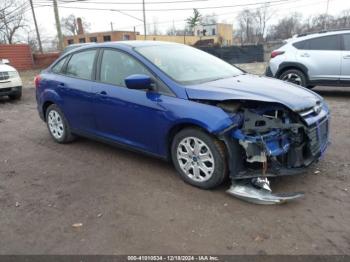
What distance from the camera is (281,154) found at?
381 cm

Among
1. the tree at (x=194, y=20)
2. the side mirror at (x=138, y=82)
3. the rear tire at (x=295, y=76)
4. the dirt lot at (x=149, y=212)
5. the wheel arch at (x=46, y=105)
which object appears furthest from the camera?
the tree at (x=194, y=20)

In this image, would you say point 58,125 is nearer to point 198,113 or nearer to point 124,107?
point 124,107

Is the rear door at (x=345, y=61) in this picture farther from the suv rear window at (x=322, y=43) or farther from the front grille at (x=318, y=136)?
the front grille at (x=318, y=136)

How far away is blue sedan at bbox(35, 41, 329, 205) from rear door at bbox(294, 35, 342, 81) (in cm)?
482

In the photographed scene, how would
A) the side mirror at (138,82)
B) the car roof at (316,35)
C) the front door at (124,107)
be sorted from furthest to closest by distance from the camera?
the car roof at (316,35)
the front door at (124,107)
the side mirror at (138,82)

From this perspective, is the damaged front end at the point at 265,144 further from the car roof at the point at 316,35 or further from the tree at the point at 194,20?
the tree at the point at 194,20

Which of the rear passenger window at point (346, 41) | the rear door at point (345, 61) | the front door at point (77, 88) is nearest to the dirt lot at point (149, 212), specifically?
the front door at point (77, 88)

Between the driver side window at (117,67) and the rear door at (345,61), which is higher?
the driver side window at (117,67)

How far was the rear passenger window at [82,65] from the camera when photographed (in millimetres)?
5254

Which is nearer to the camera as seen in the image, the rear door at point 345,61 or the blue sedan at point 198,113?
the blue sedan at point 198,113

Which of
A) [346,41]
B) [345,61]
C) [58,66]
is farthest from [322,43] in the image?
[58,66]

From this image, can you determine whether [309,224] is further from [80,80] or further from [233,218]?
[80,80]

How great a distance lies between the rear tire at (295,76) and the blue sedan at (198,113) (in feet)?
15.8

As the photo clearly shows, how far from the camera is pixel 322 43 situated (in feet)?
30.2
